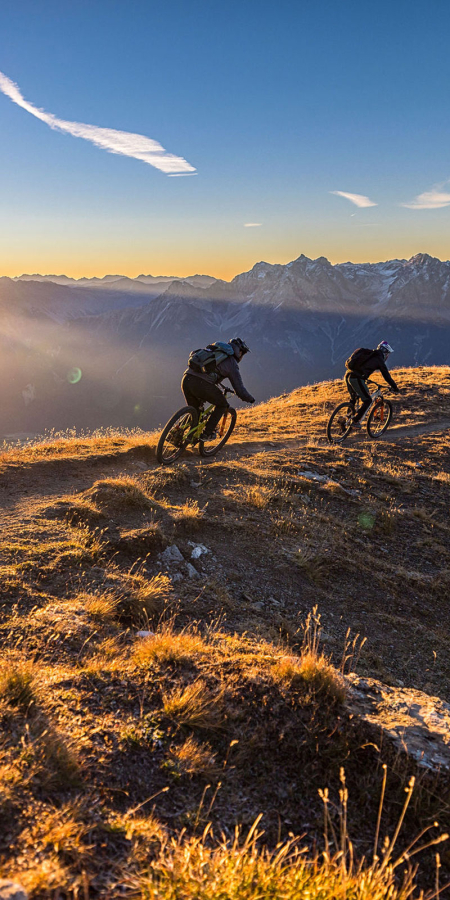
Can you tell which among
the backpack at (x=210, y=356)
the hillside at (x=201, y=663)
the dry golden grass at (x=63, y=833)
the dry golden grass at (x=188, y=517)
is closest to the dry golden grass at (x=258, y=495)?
the hillside at (x=201, y=663)

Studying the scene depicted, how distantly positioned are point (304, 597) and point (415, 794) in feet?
13.4

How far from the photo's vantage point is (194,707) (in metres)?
3.53

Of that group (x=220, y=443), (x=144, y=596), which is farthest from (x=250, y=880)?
(x=220, y=443)

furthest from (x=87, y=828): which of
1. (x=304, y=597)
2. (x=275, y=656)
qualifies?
(x=304, y=597)

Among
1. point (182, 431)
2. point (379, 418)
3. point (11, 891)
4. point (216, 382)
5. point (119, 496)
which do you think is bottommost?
point (11, 891)

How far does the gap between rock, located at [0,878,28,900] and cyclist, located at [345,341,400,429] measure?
1452cm

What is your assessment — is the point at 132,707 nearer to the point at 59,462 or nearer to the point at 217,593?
the point at 217,593

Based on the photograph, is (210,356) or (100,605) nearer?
(100,605)

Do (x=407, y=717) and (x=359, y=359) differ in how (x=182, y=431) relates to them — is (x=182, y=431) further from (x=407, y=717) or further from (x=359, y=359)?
(x=407, y=717)

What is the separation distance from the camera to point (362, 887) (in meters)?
2.11

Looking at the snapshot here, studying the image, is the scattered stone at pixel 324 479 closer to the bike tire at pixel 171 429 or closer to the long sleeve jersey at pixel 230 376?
the long sleeve jersey at pixel 230 376

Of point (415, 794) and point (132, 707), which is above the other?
point (132, 707)

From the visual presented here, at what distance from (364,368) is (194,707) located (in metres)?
13.4

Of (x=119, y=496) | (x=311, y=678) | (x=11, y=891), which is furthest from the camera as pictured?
(x=119, y=496)
